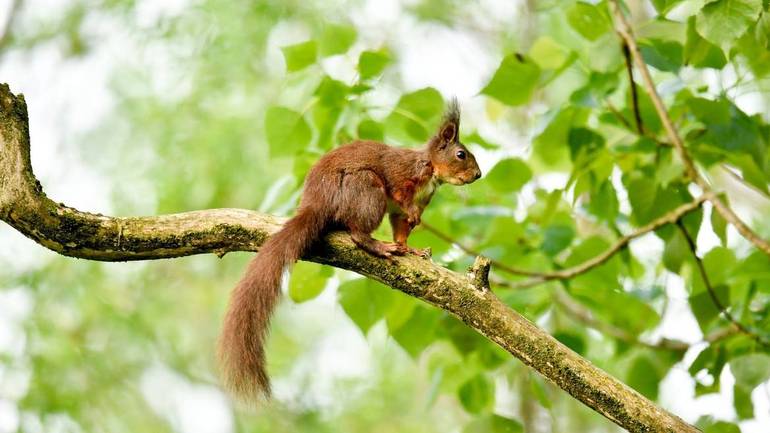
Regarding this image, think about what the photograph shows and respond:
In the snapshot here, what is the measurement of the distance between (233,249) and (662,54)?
4.96 feet

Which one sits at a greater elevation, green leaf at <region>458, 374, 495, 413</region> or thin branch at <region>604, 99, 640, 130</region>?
thin branch at <region>604, 99, 640, 130</region>

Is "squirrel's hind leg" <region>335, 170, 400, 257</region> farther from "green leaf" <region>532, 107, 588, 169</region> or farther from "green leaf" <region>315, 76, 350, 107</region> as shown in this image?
"green leaf" <region>532, 107, 588, 169</region>

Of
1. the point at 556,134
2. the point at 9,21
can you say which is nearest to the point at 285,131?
the point at 556,134

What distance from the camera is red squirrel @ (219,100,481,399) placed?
2.46 meters

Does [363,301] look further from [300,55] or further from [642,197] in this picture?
[642,197]

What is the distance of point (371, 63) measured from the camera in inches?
113

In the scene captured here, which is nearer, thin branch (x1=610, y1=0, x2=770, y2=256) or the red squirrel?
the red squirrel

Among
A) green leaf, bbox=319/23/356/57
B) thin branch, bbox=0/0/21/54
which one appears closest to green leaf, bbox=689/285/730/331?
green leaf, bbox=319/23/356/57

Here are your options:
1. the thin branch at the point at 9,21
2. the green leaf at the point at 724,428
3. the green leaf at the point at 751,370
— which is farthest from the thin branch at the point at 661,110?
the thin branch at the point at 9,21

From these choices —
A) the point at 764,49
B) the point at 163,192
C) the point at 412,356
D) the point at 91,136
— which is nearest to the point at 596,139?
the point at 764,49

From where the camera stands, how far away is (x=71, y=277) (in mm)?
5875

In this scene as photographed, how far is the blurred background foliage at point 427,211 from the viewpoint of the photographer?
289 centimetres

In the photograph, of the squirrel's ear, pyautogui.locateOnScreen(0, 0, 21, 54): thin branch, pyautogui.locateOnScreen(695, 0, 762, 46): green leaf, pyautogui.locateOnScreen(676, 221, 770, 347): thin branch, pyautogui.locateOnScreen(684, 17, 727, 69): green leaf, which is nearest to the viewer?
pyautogui.locateOnScreen(695, 0, 762, 46): green leaf

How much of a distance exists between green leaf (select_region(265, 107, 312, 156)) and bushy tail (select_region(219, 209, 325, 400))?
47cm
